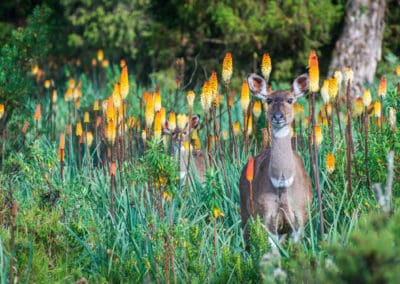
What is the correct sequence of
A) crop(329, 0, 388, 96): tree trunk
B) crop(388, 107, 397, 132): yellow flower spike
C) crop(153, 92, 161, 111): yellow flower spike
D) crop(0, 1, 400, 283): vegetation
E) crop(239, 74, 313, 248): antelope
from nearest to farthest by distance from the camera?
crop(0, 1, 400, 283): vegetation → crop(239, 74, 313, 248): antelope → crop(388, 107, 397, 132): yellow flower spike → crop(153, 92, 161, 111): yellow flower spike → crop(329, 0, 388, 96): tree trunk

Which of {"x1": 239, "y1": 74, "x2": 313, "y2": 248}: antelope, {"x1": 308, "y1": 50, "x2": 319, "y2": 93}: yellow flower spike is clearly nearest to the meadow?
{"x1": 308, "y1": 50, "x2": 319, "y2": 93}: yellow flower spike

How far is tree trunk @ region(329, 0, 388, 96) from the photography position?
1219cm

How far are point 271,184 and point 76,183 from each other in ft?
6.93

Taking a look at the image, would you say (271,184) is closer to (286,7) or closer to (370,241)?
(370,241)

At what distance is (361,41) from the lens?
40.4ft

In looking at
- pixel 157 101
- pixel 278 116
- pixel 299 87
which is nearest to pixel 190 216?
pixel 157 101

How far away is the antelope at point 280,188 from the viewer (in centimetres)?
544

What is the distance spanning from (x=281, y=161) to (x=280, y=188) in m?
0.19

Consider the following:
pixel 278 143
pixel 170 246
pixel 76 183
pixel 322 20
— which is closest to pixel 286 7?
pixel 322 20

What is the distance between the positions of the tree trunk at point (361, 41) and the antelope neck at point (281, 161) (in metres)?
6.93

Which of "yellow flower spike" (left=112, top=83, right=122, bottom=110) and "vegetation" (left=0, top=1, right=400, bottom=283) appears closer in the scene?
"vegetation" (left=0, top=1, right=400, bottom=283)

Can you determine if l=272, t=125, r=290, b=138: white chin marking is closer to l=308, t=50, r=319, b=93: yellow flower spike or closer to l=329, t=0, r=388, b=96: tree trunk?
l=308, t=50, r=319, b=93: yellow flower spike

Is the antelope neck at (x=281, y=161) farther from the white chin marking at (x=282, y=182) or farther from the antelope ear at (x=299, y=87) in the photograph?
the antelope ear at (x=299, y=87)

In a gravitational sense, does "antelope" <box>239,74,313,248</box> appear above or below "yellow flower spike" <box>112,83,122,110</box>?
below
